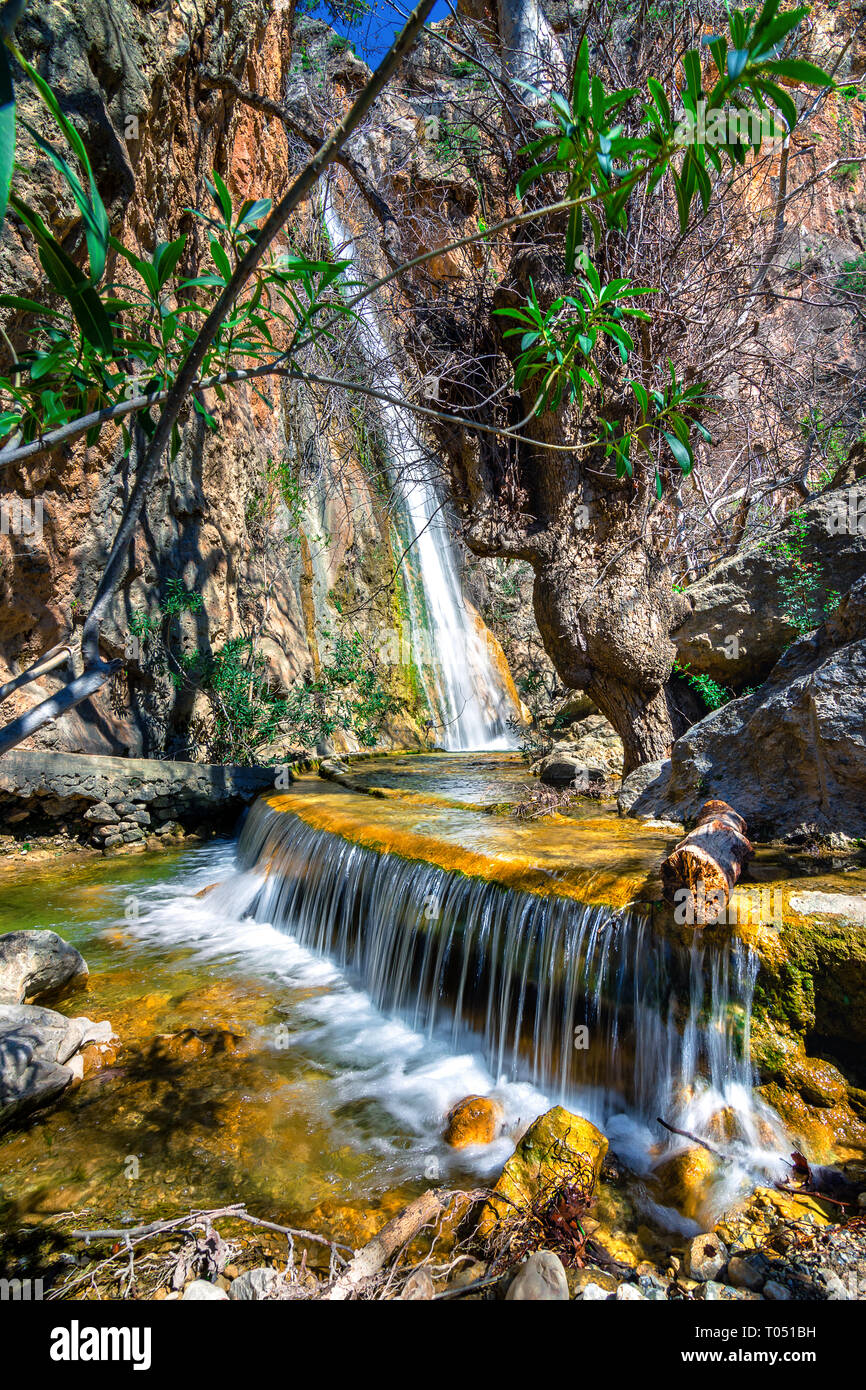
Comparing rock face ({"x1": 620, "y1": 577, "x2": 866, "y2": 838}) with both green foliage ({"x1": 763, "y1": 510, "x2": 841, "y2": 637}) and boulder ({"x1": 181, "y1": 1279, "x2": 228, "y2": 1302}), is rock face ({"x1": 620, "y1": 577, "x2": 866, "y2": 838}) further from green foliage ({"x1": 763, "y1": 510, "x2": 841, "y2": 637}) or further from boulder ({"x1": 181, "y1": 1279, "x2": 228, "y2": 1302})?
boulder ({"x1": 181, "y1": 1279, "x2": 228, "y2": 1302})

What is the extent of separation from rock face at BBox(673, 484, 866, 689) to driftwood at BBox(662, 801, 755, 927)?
7.55 ft

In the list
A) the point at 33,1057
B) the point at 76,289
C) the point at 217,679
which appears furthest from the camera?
the point at 217,679

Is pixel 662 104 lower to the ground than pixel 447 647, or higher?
lower

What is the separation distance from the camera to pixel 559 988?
314 centimetres

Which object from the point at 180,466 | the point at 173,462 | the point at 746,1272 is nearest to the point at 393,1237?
the point at 746,1272

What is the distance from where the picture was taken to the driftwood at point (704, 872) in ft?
8.73

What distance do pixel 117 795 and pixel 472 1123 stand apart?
220 inches

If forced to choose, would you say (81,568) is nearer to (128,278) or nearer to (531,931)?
(128,278)

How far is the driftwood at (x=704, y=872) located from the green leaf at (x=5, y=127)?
2764 millimetres

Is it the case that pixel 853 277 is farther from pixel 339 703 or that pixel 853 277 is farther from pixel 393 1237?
pixel 393 1237

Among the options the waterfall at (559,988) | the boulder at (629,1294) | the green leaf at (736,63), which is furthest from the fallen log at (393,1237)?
the green leaf at (736,63)

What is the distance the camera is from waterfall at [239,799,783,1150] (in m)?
2.62

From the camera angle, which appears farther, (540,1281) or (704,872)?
(704,872)
